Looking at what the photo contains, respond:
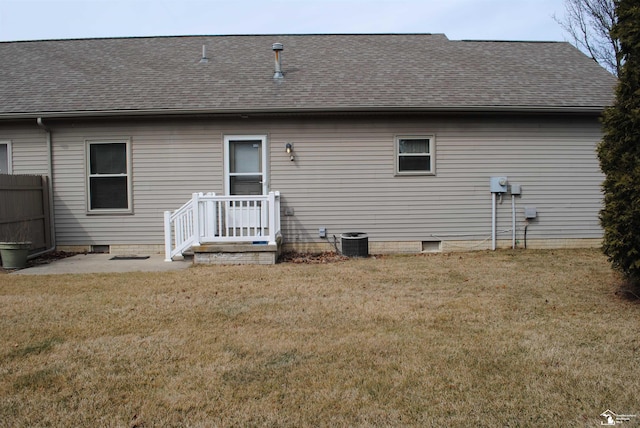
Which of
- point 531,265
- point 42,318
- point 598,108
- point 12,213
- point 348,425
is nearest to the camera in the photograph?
point 348,425

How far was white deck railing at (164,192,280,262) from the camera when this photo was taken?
25.5ft

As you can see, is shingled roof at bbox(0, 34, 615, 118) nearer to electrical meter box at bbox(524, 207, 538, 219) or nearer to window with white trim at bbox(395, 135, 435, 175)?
window with white trim at bbox(395, 135, 435, 175)

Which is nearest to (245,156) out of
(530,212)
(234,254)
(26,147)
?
(234,254)

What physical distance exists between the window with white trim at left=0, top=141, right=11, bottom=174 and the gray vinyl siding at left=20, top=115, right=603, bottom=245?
2.96 feet

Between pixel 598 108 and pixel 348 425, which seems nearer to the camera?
pixel 348 425

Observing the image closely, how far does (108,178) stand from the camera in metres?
9.20

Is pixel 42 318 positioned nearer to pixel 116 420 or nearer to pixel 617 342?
pixel 116 420

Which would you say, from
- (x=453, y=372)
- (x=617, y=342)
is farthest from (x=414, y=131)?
(x=453, y=372)

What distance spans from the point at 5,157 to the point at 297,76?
6016mm

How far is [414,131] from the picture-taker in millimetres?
9180

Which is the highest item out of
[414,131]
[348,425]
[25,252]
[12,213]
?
[414,131]

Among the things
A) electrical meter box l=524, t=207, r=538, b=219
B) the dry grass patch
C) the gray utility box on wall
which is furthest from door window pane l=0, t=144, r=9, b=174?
electrical meter box l=524, t=207, r=538, b=219

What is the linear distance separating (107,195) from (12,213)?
161cm

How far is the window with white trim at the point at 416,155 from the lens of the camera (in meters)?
9.19
